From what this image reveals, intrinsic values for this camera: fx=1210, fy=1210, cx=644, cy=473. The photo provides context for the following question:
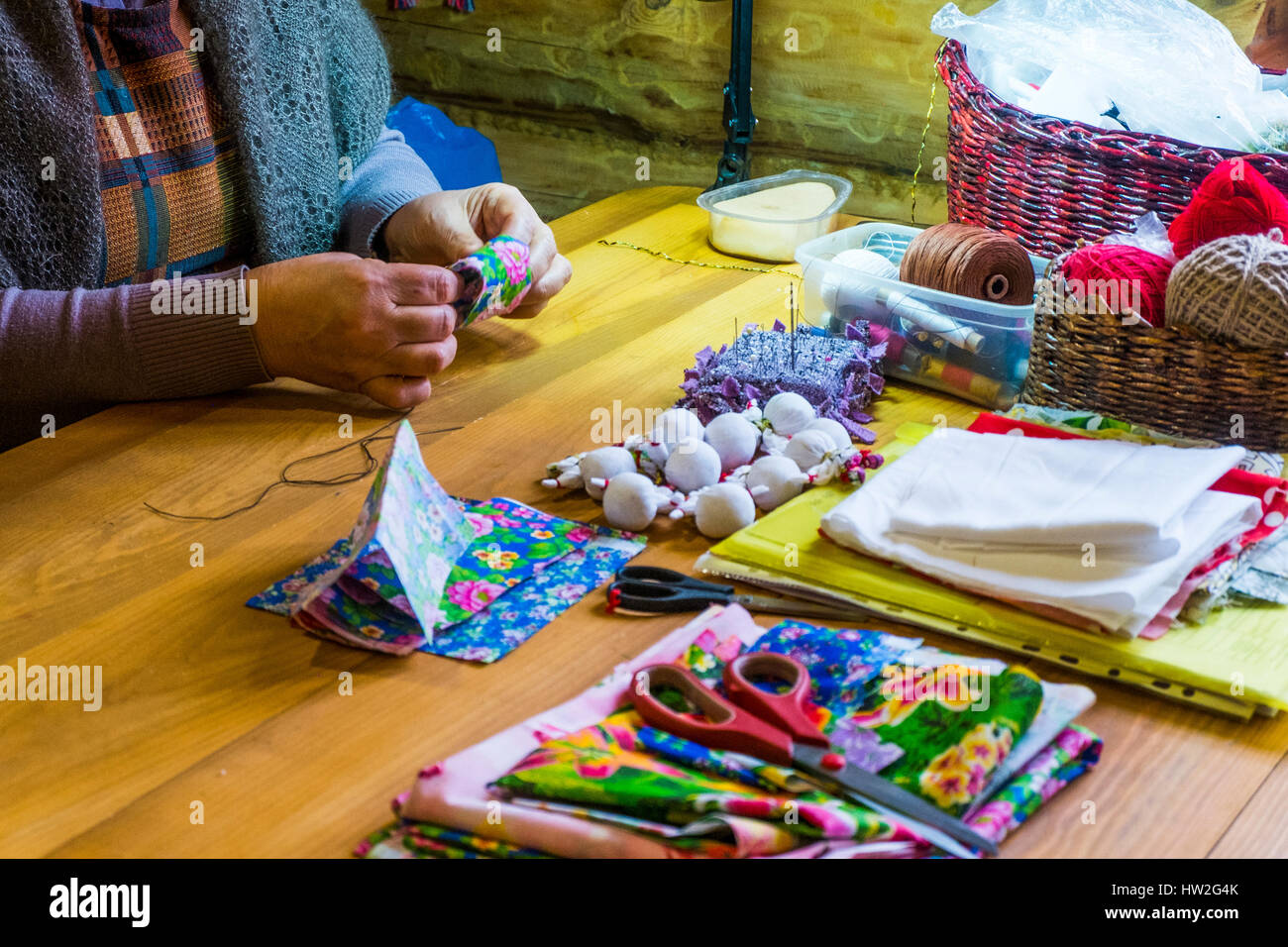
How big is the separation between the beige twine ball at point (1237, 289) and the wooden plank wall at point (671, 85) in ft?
2.65

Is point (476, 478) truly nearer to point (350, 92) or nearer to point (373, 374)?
point (373, 374)

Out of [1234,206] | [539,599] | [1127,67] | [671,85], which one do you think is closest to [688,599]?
[539,599]

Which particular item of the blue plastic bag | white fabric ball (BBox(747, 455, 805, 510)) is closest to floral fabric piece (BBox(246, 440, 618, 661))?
white fabric ball (BBox(747, 455, 805, 510))

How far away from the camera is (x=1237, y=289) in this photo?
34.5 inches

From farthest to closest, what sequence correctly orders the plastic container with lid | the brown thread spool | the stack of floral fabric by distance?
the plastic container with lid
the brown thread spool
the stack of floral fabric

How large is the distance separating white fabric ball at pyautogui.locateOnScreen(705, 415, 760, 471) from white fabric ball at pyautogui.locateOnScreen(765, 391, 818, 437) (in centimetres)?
3

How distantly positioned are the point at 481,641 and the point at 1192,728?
1.33 ft

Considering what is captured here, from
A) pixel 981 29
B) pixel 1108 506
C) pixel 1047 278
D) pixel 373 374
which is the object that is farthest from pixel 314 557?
pixel 981 29

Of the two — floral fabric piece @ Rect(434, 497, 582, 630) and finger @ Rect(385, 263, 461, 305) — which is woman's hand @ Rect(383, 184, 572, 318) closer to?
finger @ Rect(385, 263, 461, 305)

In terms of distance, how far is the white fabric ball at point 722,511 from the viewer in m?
0.84

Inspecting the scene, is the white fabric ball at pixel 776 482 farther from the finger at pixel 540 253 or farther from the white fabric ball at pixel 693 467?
the finger at pixel 540 253

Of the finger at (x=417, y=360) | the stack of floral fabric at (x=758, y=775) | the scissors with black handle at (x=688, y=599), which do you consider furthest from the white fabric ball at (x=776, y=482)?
the finger at (x=417, y=360)

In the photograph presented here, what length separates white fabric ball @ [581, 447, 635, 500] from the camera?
886mm

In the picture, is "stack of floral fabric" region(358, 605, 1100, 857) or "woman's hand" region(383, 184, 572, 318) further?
"woman's hand" region(383, 184, 572, 318)
